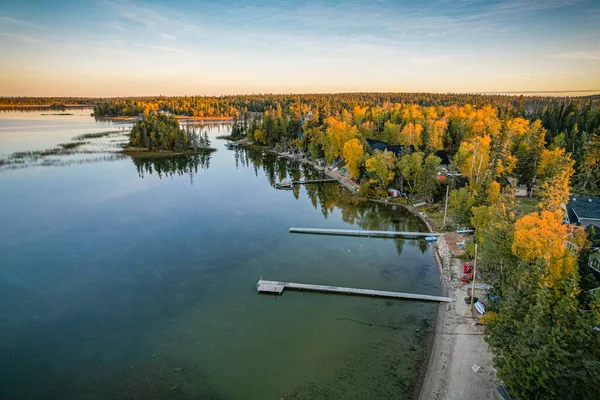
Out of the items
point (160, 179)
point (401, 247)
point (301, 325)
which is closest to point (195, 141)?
point (160, 179)

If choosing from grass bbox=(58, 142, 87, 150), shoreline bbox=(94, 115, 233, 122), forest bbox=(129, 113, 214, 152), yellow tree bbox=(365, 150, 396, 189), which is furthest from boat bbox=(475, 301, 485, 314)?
shoreline bbox=(94, 115, 233, 122)

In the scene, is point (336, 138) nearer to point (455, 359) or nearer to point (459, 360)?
point (455, 359)

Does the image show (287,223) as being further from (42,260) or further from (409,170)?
(42,260)

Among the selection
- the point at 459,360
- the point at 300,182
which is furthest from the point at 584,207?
the point at 300,182

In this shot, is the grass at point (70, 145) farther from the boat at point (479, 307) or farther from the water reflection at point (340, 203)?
the boat at point (479, 307)

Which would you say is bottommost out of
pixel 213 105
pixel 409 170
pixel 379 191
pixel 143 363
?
pixel 143 363

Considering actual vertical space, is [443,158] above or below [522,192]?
above

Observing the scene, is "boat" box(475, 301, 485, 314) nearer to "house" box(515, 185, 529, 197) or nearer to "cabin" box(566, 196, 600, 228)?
"cabin" box(566, 196, 600, 228)

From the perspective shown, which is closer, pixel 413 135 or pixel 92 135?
pixel 413 135
